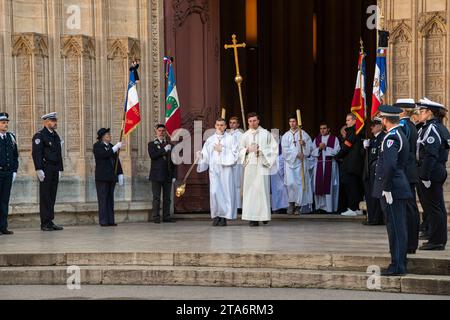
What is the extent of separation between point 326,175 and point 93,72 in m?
5.22

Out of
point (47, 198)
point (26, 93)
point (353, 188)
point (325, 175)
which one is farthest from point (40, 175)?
point (325, 175)

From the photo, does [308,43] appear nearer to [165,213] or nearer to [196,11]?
[196,11]

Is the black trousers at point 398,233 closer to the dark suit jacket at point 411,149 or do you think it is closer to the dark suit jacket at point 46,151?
the dark suit jacket at point 411,149

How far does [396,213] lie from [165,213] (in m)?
7.63

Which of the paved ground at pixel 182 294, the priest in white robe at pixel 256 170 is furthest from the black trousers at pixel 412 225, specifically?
the priest in white robe at pixel 256 170

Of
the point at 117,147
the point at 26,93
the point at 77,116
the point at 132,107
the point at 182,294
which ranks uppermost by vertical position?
the point at 26,93

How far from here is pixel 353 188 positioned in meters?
17.3

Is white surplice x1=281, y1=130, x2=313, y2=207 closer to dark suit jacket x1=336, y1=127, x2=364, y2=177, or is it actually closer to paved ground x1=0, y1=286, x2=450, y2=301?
dark suit jacket x1=336, y1=127, x2=364, y2=177

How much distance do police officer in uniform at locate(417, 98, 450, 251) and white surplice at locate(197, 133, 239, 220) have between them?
530cm

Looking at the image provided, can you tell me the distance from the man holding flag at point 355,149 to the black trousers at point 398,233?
677cm

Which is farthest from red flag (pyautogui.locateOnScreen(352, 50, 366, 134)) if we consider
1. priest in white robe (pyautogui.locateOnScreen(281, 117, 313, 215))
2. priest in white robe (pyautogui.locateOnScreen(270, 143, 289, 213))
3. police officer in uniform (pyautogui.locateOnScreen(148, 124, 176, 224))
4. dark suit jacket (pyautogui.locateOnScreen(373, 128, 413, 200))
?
dark suit jacket (pyautogui.locateOnScreen(373, 128, 413, 200))

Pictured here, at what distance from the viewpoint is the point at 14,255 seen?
1168cm

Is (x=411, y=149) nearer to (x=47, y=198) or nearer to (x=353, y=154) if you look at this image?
(x=353, y=154)

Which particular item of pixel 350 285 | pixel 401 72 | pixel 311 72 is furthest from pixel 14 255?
pixel 311 72
